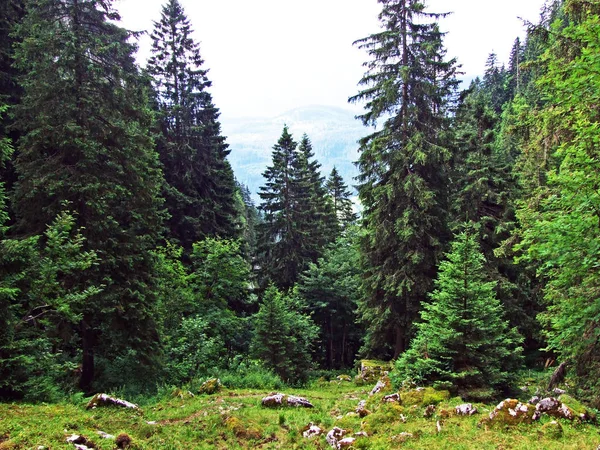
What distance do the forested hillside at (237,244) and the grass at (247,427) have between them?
1582 millimetres

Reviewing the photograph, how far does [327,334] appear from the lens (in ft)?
85.2

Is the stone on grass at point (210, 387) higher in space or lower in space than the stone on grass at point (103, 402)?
lower

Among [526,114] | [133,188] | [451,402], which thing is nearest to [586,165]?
[526,114]

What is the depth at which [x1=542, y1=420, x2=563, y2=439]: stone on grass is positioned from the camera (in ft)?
21.0

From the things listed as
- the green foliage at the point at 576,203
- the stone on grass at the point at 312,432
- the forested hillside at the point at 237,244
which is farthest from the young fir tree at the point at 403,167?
the stone on grass at the point at 312,432

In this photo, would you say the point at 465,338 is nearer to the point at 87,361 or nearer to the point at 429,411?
the point at 429,411

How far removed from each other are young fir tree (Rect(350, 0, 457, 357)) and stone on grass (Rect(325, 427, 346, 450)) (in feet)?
28.0

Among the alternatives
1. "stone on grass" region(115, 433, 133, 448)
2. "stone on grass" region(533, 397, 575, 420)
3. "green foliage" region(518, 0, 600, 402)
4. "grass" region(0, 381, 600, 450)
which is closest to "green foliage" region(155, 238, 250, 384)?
"grass" region(0, 381, 600, 450)

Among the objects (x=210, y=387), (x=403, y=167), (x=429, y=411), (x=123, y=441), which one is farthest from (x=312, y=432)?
(x=403, y=167)

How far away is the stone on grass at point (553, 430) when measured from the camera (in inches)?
252

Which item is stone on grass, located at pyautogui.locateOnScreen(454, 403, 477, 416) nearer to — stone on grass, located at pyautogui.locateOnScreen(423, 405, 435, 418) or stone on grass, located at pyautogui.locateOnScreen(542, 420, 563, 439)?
stone on grass, located at pyautogui.locateOnScreen(423, 405, 435, 418)

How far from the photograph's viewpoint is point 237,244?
19906mm

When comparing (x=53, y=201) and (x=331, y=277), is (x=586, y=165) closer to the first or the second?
(x=53, y=201)

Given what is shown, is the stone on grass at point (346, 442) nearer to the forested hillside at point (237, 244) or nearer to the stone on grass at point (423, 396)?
the stone on grass at point (423, 396)
